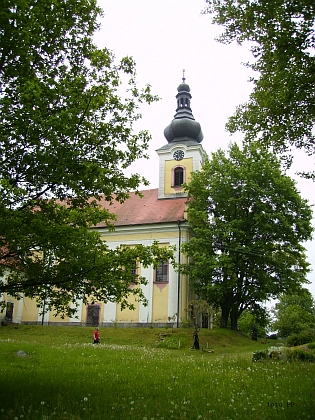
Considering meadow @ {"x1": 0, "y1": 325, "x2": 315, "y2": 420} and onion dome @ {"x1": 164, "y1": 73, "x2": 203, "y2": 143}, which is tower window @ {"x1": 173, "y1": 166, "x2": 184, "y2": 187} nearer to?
onion dome @ {"x1": 164, "y1": 73, "x2": 203, "y2": 143}

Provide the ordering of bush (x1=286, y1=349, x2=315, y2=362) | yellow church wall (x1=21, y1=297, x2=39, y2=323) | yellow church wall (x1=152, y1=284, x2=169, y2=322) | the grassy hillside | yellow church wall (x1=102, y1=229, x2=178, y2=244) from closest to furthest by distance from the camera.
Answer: bush (x1=286, y1=349, x2=315, y2=362), the grassy hillside, yellow church wall (x1=152, y1=284, x2=169, y2=322), yellow church wall (x1=102, y1=229, x2=178, y2=244), yellow church wall (x1=21, y1=297, x2=39, y2=323)

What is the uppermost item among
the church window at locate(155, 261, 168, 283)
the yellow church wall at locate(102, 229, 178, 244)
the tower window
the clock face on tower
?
the clock face on tower

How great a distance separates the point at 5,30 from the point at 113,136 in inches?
117

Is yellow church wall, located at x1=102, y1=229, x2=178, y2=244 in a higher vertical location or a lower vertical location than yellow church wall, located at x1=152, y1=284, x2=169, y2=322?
higher

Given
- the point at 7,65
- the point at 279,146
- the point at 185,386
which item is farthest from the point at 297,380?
the point at 7,65

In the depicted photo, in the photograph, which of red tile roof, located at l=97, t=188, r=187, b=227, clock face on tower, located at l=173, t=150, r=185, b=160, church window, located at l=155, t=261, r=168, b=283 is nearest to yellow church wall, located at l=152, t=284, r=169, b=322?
church window, located at l=155, t=261, r=168, b=283

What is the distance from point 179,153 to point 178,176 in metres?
2.31

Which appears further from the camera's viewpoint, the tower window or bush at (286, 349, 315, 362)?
the tower window

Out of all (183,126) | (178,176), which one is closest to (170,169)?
(178,176)

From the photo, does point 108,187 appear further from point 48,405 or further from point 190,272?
point 190,272

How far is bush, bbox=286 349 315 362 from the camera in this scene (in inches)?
518

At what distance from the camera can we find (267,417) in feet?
18.9

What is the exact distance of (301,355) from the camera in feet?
44.2

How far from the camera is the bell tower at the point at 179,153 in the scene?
37.9 meters
